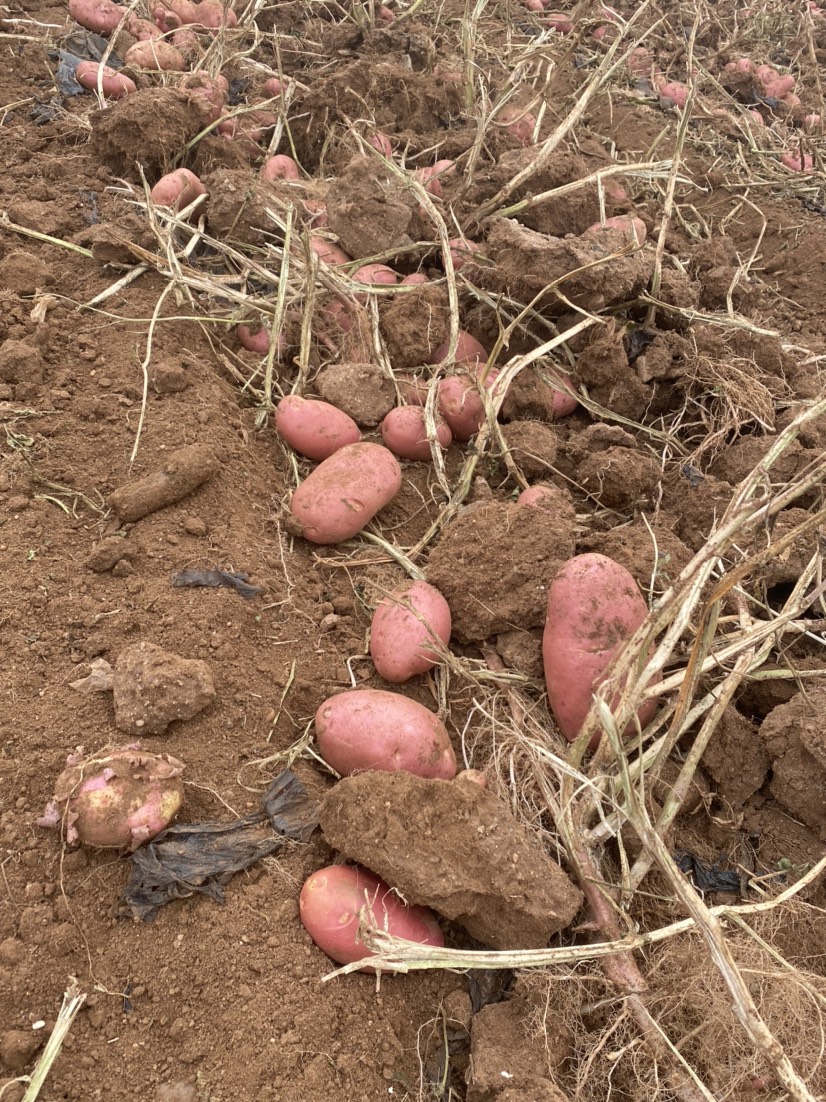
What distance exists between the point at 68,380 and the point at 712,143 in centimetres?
318

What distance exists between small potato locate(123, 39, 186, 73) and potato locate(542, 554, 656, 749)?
8.16ft

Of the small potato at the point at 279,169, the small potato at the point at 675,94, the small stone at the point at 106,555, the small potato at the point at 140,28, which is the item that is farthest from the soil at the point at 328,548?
the small potato at the point at 675,94

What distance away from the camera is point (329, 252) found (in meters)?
2.31

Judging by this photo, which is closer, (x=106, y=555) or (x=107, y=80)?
(x=106, y=555)

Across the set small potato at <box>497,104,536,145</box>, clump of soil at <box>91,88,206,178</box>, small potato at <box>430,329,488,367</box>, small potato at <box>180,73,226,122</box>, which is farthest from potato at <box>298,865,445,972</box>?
small potato at <box>497,104,536,145</box>

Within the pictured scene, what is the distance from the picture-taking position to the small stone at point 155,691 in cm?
131

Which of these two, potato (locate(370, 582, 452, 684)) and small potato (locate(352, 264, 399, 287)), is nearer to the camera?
potato (locate(370, 582, 452, 684))

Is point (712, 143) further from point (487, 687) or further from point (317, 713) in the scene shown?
point (317, 713)

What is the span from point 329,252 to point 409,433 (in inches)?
28.4

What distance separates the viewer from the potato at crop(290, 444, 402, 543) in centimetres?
173

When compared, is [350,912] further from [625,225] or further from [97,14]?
[97,14]

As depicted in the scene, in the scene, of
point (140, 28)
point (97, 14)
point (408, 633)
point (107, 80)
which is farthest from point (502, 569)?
point (97, 14)

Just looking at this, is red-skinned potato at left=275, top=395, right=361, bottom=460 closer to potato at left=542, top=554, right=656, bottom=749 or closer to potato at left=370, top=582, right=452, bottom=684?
potato at left=370, top=582, right=452, bottom=684

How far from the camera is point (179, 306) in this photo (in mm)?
2127
